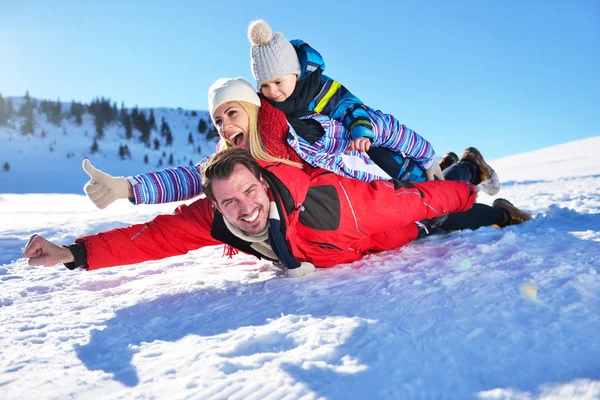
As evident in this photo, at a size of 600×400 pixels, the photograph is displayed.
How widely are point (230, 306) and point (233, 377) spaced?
2.04ft

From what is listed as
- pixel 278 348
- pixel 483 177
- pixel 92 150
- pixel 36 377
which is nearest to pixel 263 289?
pixel 278 348

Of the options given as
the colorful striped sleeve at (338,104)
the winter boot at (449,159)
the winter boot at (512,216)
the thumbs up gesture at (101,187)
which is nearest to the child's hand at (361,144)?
the colorful striped sleeve at (338,104)

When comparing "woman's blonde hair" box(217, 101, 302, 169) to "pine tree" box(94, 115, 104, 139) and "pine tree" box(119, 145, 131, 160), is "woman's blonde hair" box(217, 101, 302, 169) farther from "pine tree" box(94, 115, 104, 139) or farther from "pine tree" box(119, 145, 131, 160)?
"pine tree" box(94, 115, 104, 139)

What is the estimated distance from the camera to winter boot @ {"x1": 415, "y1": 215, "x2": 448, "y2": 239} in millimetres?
2598

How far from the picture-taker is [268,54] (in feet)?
8.71

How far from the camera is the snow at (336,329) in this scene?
40.8 inches

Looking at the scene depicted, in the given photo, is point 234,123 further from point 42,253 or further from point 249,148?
point 42,253

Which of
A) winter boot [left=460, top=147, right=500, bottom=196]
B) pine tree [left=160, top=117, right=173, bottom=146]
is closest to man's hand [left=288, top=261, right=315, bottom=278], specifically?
winter boot [left=460, top=147, right=500, bottom=196]

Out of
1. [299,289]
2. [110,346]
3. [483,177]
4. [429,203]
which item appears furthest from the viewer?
[483,177]

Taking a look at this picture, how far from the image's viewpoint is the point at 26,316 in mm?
1716

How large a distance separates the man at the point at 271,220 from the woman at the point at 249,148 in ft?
0.49

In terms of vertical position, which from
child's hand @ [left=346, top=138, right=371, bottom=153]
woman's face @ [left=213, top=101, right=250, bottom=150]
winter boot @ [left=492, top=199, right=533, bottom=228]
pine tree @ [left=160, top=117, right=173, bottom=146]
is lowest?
winter boot @ [left=492, top=199, right=533, bottom=228]

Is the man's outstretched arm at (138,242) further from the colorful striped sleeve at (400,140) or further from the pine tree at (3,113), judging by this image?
the pine tree at (3,113)

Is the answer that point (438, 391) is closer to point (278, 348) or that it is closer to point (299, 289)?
point (278, 348)
